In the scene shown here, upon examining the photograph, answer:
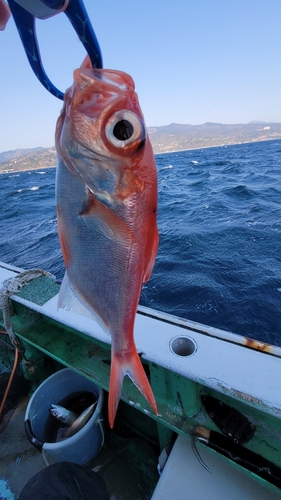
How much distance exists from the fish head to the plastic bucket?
2417 millimetres

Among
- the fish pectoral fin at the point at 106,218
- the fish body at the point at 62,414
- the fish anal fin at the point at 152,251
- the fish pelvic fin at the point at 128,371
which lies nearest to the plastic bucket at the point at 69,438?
the fish body at the point at 62,414

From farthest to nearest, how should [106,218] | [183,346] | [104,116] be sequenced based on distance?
[183,346]
[106,218]
[104,116]

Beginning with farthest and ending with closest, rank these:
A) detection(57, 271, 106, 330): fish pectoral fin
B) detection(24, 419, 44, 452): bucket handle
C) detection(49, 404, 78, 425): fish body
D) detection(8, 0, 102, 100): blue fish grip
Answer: detection(49, 404, 78, 425): fish body < detection(24, 419, 44, 452): bucket handle < detection(57, 271, 106, 330): fish pectoral fin < detection(8, 0, 102, 100): blue fish grip

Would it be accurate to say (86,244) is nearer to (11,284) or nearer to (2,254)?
(11,284)

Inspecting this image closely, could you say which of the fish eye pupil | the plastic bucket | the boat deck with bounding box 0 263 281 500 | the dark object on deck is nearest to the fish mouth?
the fish eye pupil

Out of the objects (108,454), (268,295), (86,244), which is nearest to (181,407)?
(108,454)

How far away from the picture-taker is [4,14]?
1265 millimetres

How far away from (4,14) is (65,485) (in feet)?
8.91

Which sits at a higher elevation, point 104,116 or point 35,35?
point 35,35

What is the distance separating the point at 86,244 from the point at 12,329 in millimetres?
2475

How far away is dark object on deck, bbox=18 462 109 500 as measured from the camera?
1666mm

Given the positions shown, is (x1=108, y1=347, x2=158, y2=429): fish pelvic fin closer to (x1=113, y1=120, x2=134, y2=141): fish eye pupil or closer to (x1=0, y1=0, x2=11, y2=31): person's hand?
(x1=113, y1=120, x2=134, y2=141): fish eye pupil

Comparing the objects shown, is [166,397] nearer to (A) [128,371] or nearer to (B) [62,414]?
(A) [128,371]

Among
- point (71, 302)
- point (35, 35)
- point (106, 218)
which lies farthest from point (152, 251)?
point (35, 35)
